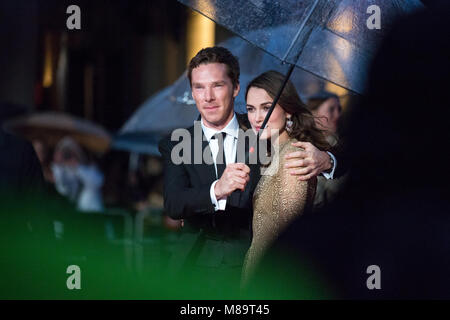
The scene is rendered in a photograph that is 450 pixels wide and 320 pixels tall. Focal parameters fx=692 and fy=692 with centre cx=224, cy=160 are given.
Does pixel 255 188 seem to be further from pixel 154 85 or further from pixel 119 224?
pixel 154 85

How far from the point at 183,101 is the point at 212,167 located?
6.30ft

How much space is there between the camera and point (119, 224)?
29.6 feet

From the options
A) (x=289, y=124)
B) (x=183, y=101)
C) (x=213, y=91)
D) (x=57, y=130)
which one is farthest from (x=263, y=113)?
(x=57, y=130)

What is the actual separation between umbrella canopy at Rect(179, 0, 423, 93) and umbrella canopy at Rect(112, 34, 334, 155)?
0.09m

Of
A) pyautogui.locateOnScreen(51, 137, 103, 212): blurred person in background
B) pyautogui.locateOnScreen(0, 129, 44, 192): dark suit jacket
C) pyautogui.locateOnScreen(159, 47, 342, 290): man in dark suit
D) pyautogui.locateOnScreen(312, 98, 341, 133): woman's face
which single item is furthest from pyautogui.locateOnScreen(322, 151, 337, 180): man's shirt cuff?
pyautogui.locateOnScreen(51, 137, 103, 212): blurred person in background

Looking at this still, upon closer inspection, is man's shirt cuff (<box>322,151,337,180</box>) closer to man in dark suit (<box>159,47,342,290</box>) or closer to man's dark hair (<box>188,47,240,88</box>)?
man in dark suit (<box>159,47,342,290</box>)

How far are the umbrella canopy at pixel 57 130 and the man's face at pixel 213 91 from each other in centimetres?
848

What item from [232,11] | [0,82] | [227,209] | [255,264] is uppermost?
[0,82]

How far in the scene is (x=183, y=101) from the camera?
5.11 meters

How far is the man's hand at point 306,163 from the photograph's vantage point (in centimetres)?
317

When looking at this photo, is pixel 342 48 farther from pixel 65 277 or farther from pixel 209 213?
pixel 65 277

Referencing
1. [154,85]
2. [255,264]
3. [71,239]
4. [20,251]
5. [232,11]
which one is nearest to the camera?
[255,264]

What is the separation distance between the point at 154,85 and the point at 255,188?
12373mm
